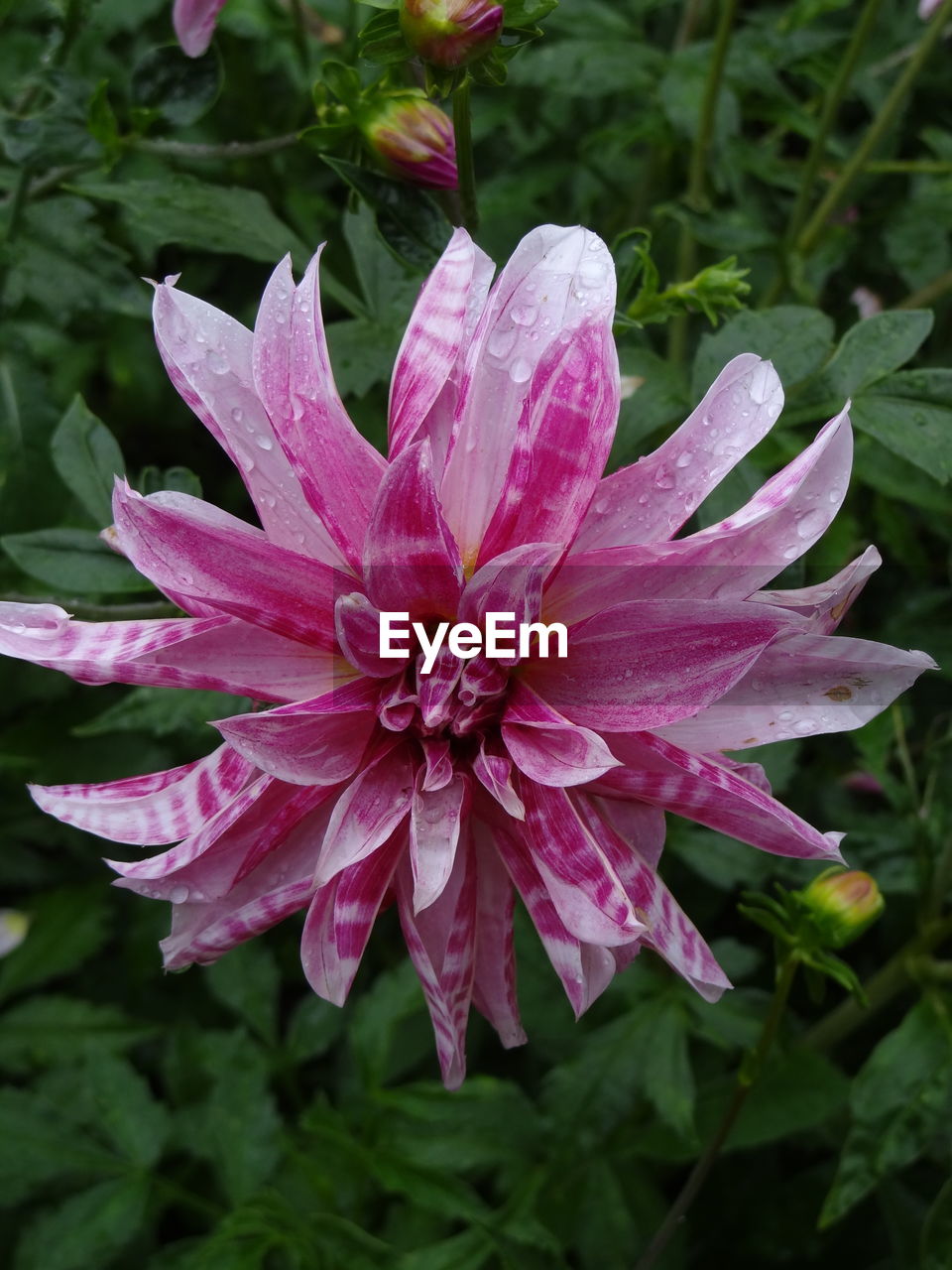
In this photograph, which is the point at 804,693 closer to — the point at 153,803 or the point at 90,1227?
the point at 153,803

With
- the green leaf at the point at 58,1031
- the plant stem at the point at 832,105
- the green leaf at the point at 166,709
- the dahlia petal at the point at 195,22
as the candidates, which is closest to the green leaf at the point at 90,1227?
the green leaf at the point at 58,1031

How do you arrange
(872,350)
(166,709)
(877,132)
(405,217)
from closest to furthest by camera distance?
1. (405,217)
2. (872,350)
3. (166,709)
4. (877,132)

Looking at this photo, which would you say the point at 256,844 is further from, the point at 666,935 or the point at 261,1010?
the point at 261,1010

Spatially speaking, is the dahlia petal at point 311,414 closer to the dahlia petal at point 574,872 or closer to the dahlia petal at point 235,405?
the dahlia petal at point 235,405

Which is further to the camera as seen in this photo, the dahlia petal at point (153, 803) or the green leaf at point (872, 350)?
the green leaf at point (872, 350)

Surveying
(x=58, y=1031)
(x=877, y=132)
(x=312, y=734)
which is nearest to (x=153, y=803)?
(x=312, y=734)

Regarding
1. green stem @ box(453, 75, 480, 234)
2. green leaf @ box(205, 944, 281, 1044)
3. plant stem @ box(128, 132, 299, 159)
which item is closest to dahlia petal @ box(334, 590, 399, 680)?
green stem @ box(453, 75, 480, 234)

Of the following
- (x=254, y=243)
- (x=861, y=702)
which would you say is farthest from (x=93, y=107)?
(x=861, y=702)
